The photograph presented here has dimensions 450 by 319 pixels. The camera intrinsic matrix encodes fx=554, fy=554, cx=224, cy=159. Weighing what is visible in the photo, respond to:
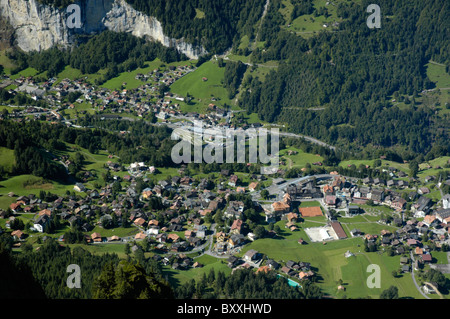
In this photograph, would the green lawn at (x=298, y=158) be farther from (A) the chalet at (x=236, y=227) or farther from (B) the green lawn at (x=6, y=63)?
(B) the green lawn at (x=6, y=63)

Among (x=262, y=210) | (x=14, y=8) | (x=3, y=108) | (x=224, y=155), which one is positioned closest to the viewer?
(x=262, y=210)

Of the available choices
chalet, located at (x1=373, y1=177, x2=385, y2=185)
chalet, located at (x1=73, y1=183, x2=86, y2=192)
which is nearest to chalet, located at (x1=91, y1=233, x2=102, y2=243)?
chalet, located at (x1=73, y1=183, x2=86, y2=192)

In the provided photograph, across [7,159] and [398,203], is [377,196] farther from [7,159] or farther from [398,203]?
[7,159]

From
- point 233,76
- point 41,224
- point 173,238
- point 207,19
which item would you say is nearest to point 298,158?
point 173,238

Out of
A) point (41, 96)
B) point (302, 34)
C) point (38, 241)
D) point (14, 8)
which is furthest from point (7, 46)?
point (38, 241)

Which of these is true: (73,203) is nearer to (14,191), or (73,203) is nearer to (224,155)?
(14,191)

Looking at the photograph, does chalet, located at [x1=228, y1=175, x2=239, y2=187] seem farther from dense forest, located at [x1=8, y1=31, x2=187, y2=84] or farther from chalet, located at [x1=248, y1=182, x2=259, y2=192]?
dense forest, located at [x1=8, y1=31, x2=187, y2=84]
